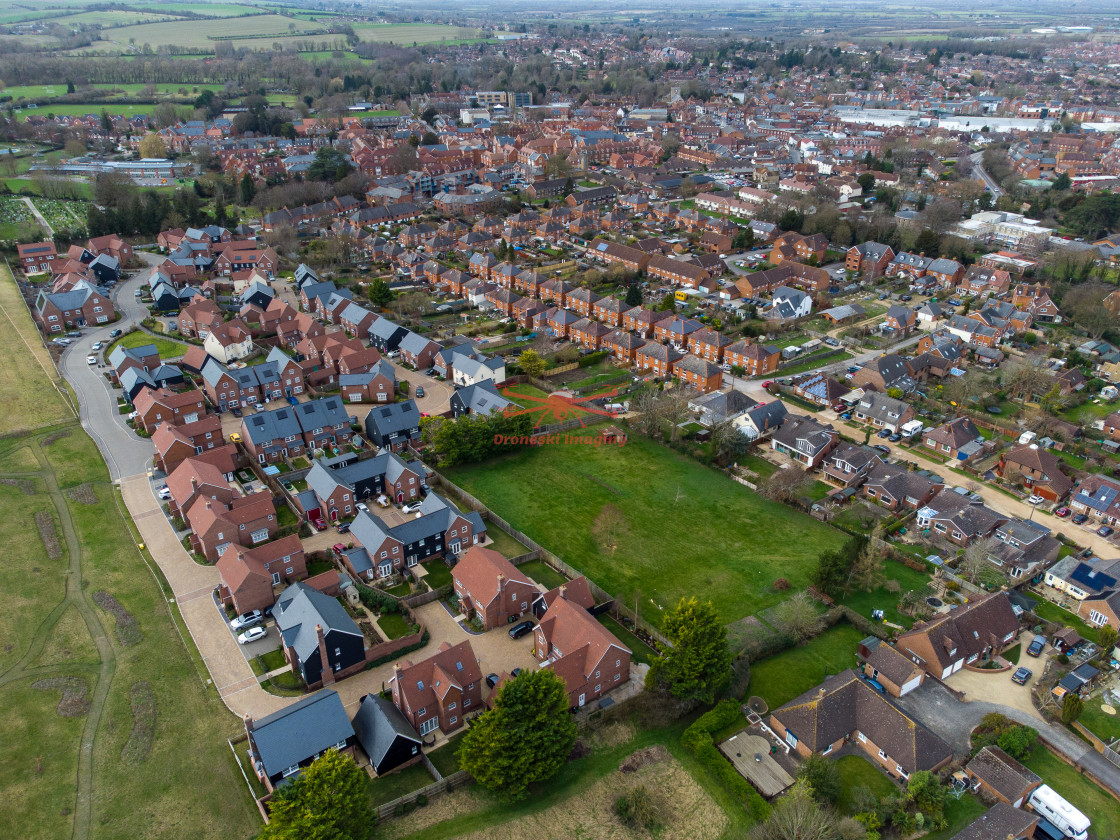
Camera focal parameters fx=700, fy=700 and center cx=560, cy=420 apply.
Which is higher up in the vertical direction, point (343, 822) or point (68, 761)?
point (343, 822)

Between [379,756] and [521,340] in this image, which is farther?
[521,340]

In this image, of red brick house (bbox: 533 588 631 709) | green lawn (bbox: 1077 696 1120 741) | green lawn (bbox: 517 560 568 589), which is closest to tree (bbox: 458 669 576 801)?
red brick house (bbox: 533 588 631 709)

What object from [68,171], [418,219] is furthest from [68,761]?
[68,171]

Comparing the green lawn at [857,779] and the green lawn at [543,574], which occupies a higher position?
the green lawn at [857,779]

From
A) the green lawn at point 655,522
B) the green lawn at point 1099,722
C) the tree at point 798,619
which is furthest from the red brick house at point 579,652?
the green lawn at point 1099,722

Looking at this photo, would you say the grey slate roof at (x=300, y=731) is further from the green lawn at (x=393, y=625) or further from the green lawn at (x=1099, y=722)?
the green lawn at (x=1099, y=722)

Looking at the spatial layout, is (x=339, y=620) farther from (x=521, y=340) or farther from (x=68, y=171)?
(x=68, y=171)

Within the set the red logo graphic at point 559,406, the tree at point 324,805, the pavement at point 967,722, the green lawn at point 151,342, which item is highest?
the tree at point 324,805
